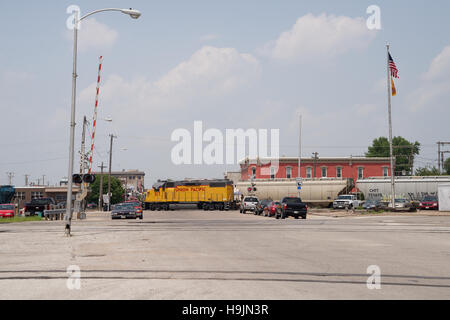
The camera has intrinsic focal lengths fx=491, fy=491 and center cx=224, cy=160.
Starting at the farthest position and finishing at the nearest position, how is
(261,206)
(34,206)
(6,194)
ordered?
(34,206)
(6,194)
(261,206)

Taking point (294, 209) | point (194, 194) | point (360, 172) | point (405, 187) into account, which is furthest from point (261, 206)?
point (360, 172)

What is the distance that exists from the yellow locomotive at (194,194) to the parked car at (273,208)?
22813 millimetres

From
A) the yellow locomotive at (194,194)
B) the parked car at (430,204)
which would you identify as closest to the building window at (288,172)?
the yellow locomotive at (194,194)

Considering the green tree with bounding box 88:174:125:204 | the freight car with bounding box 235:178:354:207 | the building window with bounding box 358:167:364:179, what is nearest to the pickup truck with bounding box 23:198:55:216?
the freight car with bounding box 235:178:354:207

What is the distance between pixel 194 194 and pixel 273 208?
89.8ft

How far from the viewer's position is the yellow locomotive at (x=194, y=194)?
222 ft

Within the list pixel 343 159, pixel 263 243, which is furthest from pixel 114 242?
pixel 343 159

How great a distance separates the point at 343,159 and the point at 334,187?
108 ft

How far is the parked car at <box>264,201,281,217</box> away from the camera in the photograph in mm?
40394

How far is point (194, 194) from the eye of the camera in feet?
225

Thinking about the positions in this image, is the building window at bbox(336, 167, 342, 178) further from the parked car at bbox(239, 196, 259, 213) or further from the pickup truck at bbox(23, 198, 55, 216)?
the pickup truck at bbox(23, 198, 55, 216)

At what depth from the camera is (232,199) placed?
69.4m

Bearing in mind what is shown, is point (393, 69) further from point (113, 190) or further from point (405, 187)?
point (113, 190)
